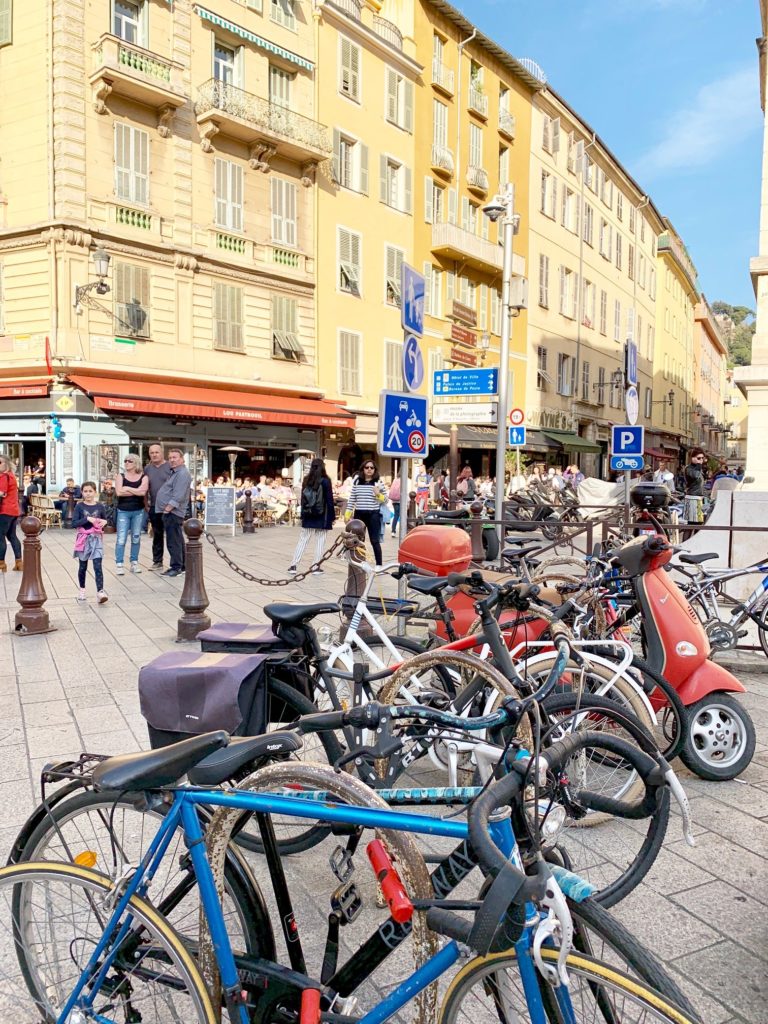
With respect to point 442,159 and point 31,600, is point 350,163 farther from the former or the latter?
point 31,600

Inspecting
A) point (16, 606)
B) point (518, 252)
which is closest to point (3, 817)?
point (16, 606)

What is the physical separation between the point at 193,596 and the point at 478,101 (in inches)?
1206

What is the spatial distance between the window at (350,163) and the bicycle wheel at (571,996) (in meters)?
26.7

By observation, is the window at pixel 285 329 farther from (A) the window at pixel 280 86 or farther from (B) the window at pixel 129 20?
(B) the window at pixel 129 20

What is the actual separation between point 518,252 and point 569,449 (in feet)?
30.5

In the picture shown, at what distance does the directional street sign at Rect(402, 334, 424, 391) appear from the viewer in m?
7.07

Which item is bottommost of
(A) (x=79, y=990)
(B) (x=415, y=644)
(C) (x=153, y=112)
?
(A) (x=79, y=990)

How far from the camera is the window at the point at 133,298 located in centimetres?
1959

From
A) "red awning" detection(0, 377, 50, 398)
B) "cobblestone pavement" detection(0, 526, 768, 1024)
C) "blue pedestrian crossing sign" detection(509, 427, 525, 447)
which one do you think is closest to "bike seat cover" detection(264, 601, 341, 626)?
"cobblestone pavement" detection(0, 526, 768, 1024)

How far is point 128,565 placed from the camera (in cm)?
1178

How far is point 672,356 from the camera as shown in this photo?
55219 millimetres

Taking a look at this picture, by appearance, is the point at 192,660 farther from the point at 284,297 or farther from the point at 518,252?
the point at 518,252

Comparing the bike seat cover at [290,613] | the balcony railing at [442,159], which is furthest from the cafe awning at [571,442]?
the bike seat cover at [290,613]

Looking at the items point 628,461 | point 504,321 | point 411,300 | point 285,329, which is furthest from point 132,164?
point 411,300
